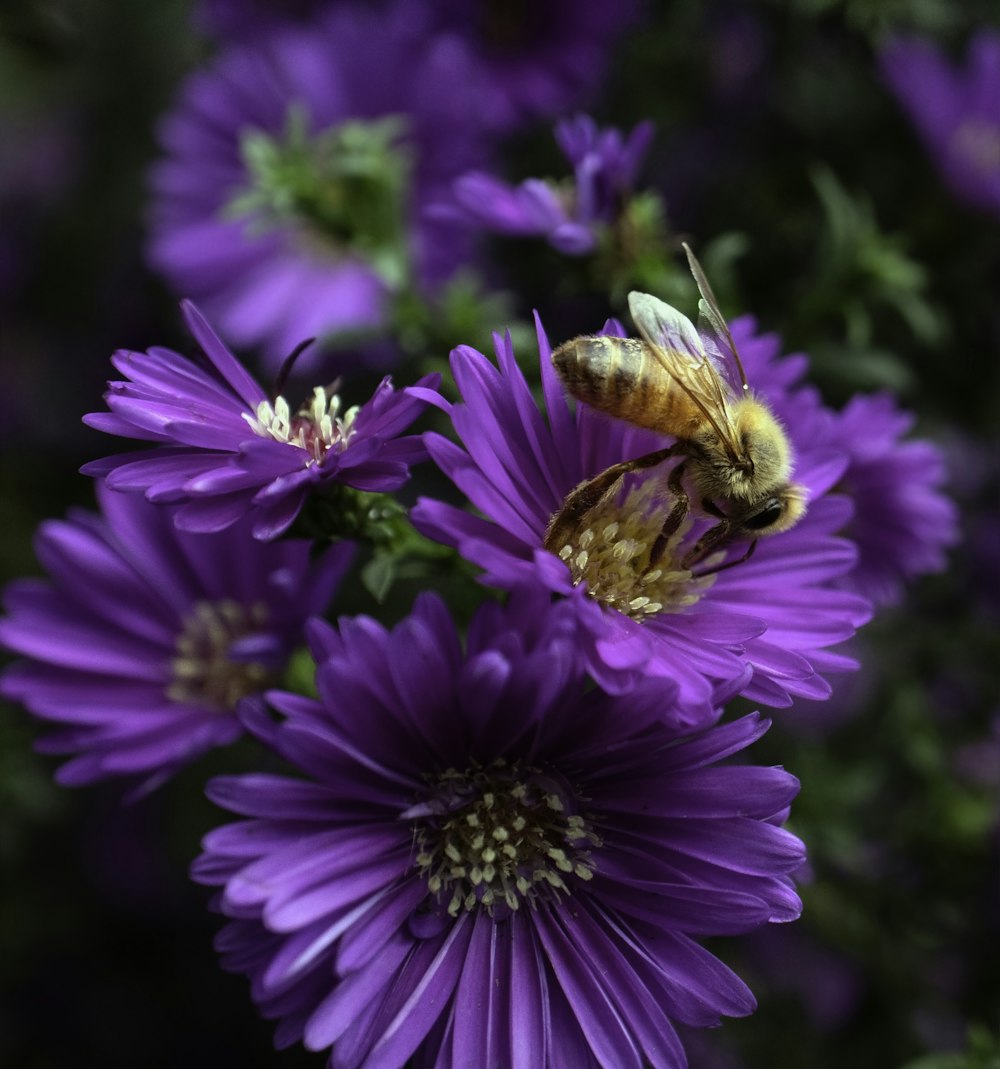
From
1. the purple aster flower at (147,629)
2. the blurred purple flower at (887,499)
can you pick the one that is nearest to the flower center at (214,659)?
the purple aster flower at (147,629)

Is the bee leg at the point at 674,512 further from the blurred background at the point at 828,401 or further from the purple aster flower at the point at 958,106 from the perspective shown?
the purple aster flower at the point at 958,106

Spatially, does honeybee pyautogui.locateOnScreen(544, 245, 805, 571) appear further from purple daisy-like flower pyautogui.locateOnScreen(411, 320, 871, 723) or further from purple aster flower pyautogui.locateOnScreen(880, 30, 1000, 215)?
purple aster flower pyautogui.locateOnScreen(880, 30, 1000, 215)

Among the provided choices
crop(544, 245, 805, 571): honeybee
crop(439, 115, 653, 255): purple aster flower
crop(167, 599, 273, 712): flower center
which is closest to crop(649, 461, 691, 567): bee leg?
crop(544, 245, 805, 571): honeybee

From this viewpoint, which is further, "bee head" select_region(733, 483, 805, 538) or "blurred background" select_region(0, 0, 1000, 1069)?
"blurred background" select_region(0, 0, 1000, 1069)

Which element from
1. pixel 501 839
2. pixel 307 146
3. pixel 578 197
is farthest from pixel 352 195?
pixel 501 839

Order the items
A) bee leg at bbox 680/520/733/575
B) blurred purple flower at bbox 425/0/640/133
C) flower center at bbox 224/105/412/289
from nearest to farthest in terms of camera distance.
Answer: bee leg at bbox 680/520/733/575, flower center at bbox 224/105/412/289, blurred purple flower at bbox 425/0/640/133

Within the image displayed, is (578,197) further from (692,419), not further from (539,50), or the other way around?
(539,50)

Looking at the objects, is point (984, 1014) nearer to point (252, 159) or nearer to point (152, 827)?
point (152, 827)
